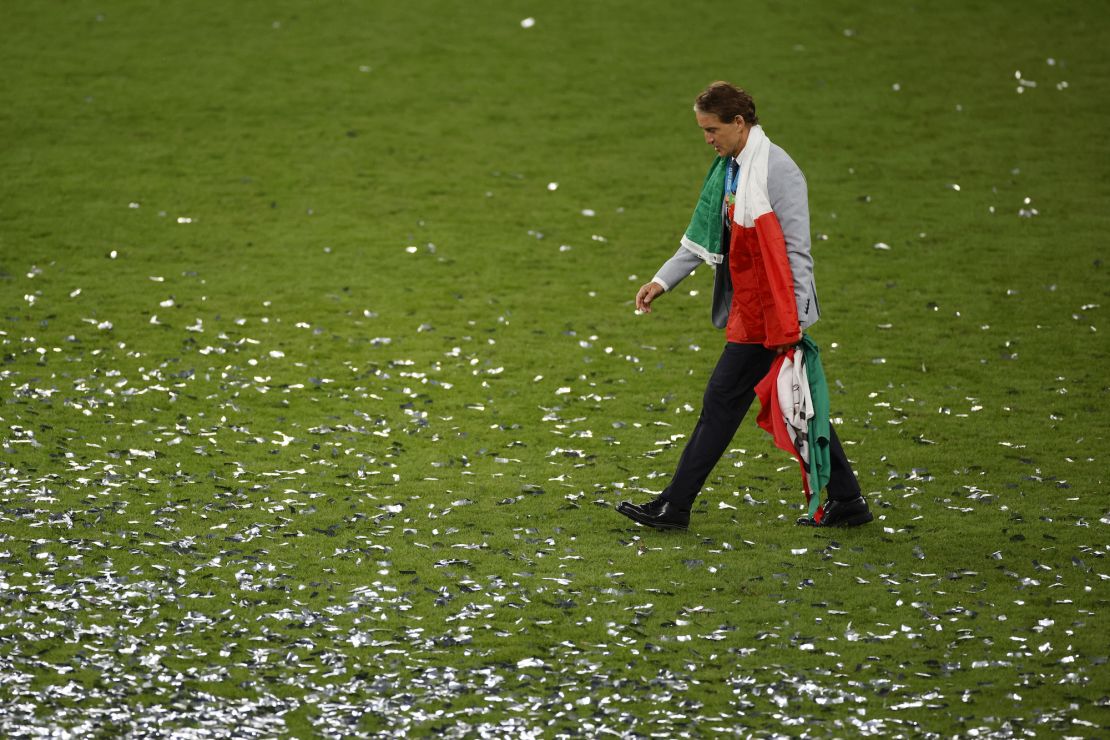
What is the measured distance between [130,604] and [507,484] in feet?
9.01

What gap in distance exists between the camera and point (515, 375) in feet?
34.7

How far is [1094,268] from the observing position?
12664 millimetres

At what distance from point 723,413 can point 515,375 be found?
12.4 ft

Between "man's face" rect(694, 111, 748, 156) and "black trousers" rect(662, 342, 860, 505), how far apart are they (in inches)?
43.9

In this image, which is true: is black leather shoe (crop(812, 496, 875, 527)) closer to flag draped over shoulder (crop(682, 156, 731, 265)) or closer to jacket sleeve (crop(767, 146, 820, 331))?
jacket sleeve (crop(767, 146, 820, 331))

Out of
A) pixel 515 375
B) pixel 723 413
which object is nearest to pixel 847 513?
pixel 723 413

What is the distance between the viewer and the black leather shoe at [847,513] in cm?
726

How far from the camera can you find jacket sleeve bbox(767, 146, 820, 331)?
6.69 meters

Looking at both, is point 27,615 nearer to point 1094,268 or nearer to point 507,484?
point 507,484

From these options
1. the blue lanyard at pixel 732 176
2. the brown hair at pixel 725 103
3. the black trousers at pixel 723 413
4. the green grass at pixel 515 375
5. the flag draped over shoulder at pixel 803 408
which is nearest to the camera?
the green grass at pixel 515 375

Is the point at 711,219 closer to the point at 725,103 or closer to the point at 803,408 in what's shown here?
the point at 725,103

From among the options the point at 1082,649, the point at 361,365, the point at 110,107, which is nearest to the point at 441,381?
the point at 361,365

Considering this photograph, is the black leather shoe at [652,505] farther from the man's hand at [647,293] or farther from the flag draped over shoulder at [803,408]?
the man's hand at [647,293]

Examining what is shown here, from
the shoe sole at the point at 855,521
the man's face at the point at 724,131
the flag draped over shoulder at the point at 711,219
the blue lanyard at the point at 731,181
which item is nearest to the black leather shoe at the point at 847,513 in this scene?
the shoe sole at the point at 855,521
